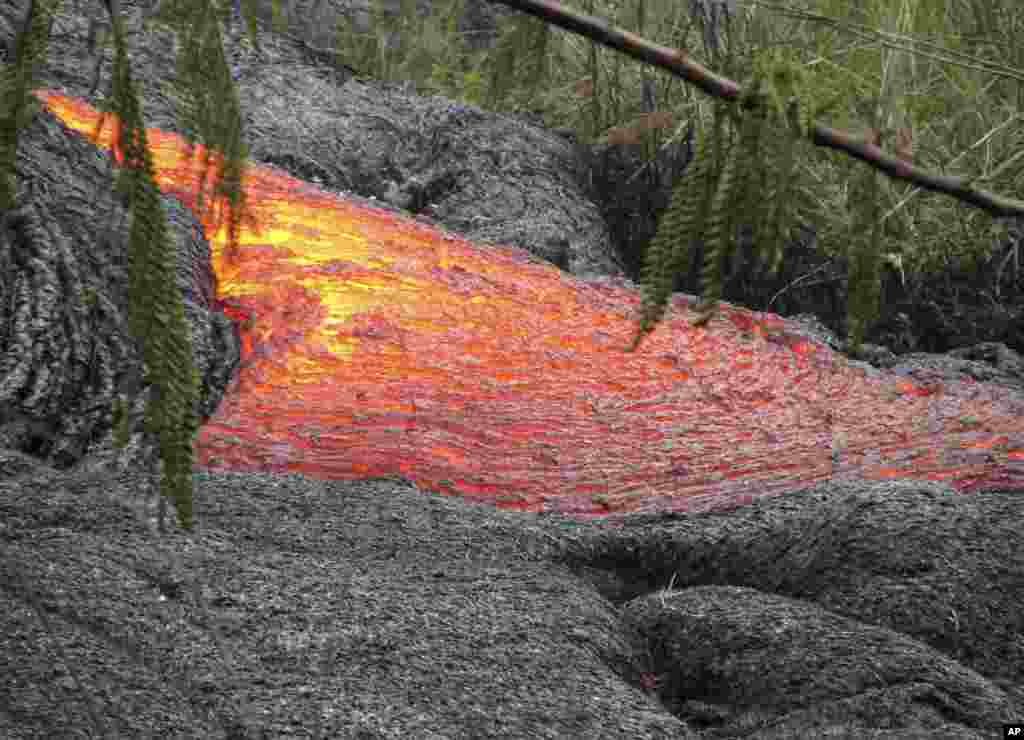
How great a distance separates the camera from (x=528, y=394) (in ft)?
12.0

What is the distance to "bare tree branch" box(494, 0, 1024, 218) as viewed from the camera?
113 centimetres

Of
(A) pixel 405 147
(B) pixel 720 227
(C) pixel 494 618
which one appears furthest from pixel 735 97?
(A) pixel 405 147

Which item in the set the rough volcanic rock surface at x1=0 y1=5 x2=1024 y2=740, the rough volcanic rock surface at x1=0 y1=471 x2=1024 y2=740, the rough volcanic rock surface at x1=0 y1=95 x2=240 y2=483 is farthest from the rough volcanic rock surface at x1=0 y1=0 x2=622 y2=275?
the rough volcanic rock surface at x1=0 y1=471 x2=1024 y2=740

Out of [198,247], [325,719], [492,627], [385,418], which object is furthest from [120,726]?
[198,247]

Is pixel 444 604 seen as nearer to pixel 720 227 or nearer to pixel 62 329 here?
pixel 720 227

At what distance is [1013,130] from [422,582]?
401 centimetres

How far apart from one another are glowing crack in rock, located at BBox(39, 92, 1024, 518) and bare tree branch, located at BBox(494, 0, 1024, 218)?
198 cm

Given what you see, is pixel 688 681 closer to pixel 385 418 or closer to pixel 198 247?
pixel 385 418

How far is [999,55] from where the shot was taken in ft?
17.3

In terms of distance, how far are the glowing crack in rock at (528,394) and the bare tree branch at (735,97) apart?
1977mm

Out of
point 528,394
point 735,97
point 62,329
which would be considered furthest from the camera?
point 528,394

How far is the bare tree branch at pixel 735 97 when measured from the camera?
1127 mm

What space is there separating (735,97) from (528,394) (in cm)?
250

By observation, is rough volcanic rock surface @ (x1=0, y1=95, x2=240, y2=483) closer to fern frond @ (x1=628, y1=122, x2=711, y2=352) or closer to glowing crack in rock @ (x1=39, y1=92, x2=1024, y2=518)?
glowing crack in rock @ (x1=39, y1=92, x2=1024, y2=518)
